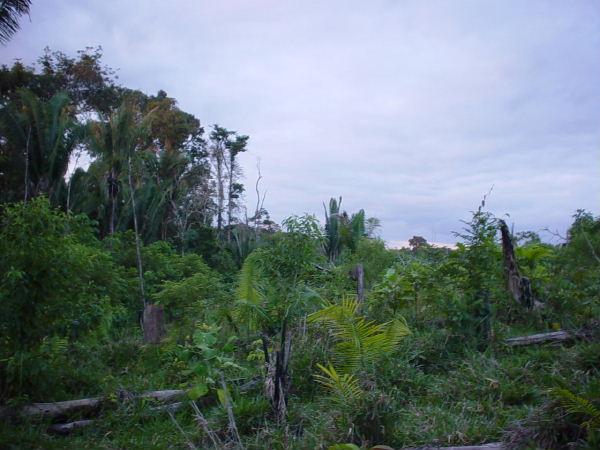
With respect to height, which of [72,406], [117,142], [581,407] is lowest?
[72,406]

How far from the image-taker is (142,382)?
783 cm

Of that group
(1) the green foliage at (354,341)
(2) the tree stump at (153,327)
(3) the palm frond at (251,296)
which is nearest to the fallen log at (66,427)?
(3) the palm frond at (251,296)

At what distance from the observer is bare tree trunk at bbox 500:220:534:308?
879 cm

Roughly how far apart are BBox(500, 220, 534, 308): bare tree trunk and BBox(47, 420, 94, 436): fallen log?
243 inches

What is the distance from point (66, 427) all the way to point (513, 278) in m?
6.48

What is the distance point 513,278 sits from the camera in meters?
8.88

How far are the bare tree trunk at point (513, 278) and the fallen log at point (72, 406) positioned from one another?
512cm

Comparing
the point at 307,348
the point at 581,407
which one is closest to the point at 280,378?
the point at 307,348

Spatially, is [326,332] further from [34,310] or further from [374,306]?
[34,310]

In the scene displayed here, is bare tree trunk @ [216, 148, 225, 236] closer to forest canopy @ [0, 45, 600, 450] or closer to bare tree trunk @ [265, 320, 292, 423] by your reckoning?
forest canopy @ [0, 45, 600, 450]

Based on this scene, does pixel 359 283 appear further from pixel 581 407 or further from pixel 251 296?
pixel 581 407

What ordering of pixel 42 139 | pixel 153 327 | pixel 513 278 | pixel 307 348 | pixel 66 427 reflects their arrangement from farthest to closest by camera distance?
1. pixel 42 139
2. pixel 153 327
3. pixel 513 278
4. pixel 307 348
5. pixel 66 427

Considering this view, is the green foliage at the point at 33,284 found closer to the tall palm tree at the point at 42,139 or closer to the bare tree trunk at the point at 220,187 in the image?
the tall palm tree at the point at 42,139

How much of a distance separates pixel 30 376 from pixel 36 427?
69 centimetres
